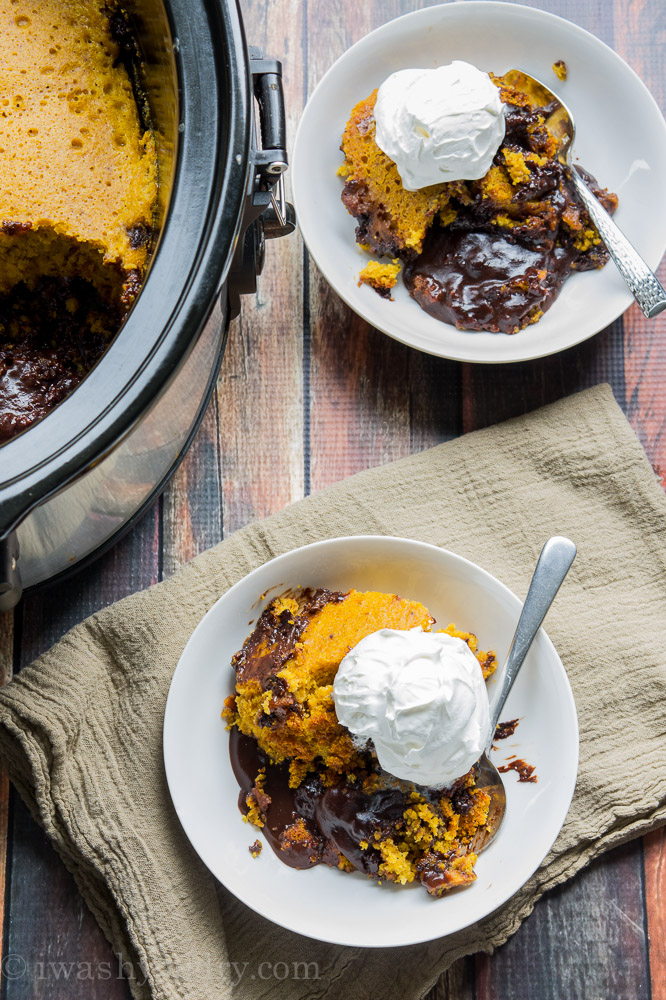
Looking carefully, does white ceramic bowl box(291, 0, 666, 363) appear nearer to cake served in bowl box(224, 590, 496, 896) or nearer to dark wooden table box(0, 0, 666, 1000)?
dark wooden table box(0, 0, 666, 1000)

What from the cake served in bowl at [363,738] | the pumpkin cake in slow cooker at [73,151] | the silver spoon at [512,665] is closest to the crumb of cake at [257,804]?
the cake served in bowl at [363,738]

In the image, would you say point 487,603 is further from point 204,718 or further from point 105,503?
point 105,503

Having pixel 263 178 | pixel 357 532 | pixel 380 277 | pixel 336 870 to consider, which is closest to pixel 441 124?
pixel 380 277

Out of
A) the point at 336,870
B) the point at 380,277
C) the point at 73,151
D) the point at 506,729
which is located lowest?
the point at 336,870

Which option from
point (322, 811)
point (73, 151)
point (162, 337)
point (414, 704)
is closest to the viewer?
point (162, 337)

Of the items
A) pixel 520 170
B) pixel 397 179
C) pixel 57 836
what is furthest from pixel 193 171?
pixel 57 836

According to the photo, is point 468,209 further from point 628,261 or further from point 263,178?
point 263,178

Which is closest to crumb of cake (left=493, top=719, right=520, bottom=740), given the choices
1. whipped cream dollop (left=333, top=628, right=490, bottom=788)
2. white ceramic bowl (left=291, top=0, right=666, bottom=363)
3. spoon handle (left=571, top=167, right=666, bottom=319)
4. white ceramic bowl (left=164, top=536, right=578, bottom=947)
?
white ceramic bowl (left=164, top=536, right=578, bottom=947)
